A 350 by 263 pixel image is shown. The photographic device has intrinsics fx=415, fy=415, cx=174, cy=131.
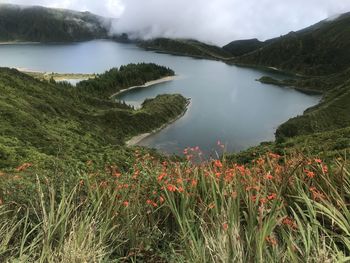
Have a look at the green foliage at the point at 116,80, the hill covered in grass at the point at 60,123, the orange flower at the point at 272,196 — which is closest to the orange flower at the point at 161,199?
the orange flower at the point at 272,196

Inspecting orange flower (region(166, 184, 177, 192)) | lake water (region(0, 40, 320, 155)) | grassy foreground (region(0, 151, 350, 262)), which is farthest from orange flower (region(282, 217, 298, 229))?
lake water (region(0, 40, 320, 155))

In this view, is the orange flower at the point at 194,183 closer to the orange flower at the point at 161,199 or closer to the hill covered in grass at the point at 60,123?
the orange flower at the point at 161,199

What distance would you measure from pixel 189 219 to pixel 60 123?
61.9 metres

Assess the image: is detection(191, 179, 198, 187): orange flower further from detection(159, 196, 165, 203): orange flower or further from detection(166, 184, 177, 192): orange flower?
detection(159, 196, 165, 203): orange flower

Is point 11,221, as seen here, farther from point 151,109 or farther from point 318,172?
point 151,109

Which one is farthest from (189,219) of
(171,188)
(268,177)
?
(268,177)

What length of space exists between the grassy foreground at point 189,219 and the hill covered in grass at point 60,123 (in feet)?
4.86

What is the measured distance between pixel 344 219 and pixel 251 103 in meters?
136

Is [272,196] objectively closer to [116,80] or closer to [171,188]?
[171,188]

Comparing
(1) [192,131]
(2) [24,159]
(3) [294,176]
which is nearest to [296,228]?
(3) [294,176]

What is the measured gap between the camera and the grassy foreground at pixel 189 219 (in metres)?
5.93

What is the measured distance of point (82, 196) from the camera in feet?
26.5

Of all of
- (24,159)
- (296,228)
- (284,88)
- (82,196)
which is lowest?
(284,88)

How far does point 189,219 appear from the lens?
23.7 ft
